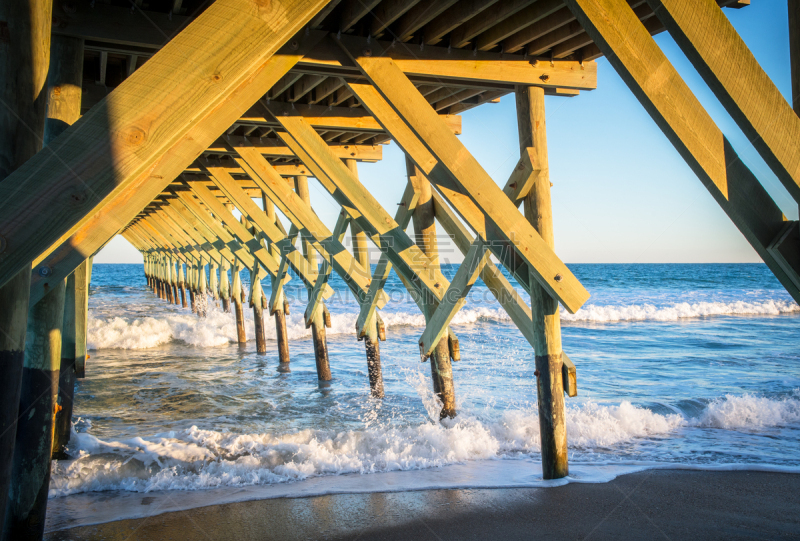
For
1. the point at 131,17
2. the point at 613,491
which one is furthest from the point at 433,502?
the point at 131,17

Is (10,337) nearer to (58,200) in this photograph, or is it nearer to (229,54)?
(58,200)

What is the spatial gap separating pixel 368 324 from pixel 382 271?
1.00 m

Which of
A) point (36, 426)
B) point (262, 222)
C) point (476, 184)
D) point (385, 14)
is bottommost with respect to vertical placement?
point (36, 426)

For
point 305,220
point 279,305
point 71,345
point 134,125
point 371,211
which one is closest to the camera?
Result: point 134,125

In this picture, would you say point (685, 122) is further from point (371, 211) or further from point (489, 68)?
point (371, 211)

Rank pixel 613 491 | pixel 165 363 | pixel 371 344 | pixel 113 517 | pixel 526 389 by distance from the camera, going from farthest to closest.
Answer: pixel 165 363 < pixel 526 389 < pixel 371 344 < pixel 613 491 < pixel 113 517

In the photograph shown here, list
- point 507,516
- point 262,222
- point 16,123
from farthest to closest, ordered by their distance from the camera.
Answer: point 262,222 → point 507,516 → point 16,123

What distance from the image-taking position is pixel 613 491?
12.4ft

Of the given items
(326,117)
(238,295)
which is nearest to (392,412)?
(326,117)

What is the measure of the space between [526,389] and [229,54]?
7480mm

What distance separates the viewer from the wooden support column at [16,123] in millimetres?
1546

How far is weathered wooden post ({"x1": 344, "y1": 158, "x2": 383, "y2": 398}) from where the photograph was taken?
630cm

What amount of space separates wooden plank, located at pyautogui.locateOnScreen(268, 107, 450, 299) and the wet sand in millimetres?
1772

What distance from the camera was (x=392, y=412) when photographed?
6617 mm
